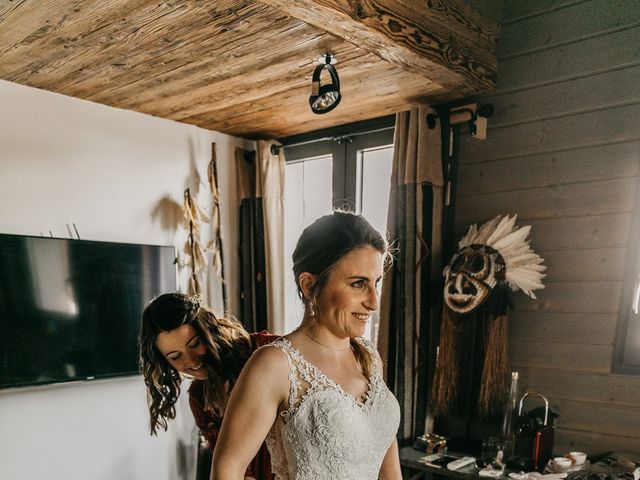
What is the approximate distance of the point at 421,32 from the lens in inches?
91.1

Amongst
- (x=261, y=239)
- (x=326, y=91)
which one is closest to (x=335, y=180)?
(x=261, y=239)

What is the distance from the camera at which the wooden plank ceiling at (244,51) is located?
2.05 metres

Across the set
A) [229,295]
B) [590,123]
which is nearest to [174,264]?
[229,295]

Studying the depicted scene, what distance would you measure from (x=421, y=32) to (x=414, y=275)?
1.15 meters

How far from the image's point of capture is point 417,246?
2889 millimetres

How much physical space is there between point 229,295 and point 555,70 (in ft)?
7.78

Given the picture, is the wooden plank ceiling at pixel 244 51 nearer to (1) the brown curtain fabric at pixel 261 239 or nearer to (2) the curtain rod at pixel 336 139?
(2) the curtain rod at pixel 336 139

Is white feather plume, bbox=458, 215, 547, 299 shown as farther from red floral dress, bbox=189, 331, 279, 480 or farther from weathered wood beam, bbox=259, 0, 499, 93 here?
red floral dress, bbox=189, 331, 279, 480

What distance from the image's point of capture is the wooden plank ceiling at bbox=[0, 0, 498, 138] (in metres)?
2.05

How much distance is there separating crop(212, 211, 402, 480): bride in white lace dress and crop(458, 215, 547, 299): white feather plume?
4.27ft

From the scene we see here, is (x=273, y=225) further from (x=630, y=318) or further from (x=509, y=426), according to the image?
(x=630, y=318)

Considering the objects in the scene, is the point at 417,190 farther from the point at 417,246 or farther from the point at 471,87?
the point at 471,87

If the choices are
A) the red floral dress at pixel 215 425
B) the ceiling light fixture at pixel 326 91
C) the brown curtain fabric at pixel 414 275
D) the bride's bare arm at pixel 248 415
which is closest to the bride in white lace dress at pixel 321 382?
the bride's bare arm at pixel 248 415

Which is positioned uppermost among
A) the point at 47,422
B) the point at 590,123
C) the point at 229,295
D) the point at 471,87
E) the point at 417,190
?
the point at 471,87
